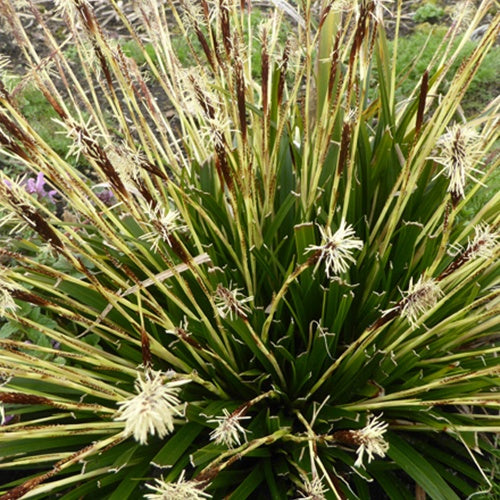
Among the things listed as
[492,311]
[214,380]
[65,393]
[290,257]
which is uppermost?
[492,311]

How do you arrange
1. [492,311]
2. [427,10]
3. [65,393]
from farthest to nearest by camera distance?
[427,10] < [65,393] < [492,311]

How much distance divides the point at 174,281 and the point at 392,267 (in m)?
0.70

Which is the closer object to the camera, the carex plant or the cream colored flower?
the cream colored flower

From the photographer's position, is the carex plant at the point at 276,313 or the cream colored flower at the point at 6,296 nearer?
the cream colored flower at the point at 6,296

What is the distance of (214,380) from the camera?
1.75 meters

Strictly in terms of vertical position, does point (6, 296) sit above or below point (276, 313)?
above

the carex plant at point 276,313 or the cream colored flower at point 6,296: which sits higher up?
the cream colored flower at point 6,296

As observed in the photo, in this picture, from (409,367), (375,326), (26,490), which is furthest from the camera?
(409,367)

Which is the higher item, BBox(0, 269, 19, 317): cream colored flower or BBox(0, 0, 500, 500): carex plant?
BBox(0, 269, 19, 317): cream colored flower

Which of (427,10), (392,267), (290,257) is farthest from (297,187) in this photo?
(427,10)

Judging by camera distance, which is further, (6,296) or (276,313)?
(276,313)

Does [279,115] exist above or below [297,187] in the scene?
above

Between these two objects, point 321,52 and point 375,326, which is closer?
point 375,326

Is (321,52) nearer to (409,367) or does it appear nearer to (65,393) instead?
(409,367)
